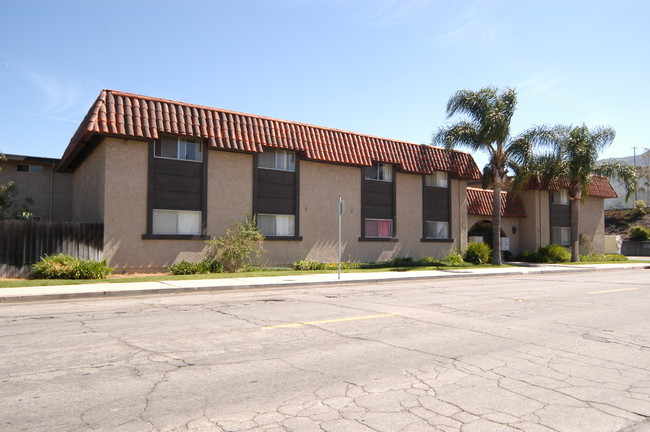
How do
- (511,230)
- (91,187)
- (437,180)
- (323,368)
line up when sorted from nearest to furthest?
(323,368) → (91,187) → (437,180) → (511,230)

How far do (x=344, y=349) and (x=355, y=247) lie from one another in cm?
1978

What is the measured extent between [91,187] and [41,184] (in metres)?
7.29

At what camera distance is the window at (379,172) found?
27625 millimetres

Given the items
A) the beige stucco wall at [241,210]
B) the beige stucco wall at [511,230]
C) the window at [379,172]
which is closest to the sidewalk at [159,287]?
the beige stucco wall at [241,210]

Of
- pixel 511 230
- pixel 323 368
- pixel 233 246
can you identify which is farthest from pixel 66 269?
pixel 511 230

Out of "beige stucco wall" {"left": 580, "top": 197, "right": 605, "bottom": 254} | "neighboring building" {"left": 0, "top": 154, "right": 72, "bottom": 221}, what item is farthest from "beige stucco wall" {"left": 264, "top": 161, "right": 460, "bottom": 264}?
"beige stucco wall" {"left": 580, "top": 197, "right": 605, "bottom": 254}

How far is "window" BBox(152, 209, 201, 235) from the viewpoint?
21203mm

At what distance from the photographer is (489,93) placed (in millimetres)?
28391

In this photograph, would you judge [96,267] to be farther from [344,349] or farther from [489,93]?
[489,93]

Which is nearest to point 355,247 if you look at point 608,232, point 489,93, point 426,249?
point 426,249

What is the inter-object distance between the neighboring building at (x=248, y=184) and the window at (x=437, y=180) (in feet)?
0.21

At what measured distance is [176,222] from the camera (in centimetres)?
2167

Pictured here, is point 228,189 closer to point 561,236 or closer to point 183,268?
point 183,268

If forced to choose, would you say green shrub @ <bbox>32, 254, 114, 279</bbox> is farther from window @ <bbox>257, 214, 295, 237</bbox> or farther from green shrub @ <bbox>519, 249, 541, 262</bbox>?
green shrub @ <bbox>519, 249, 541, 262</bbox>
